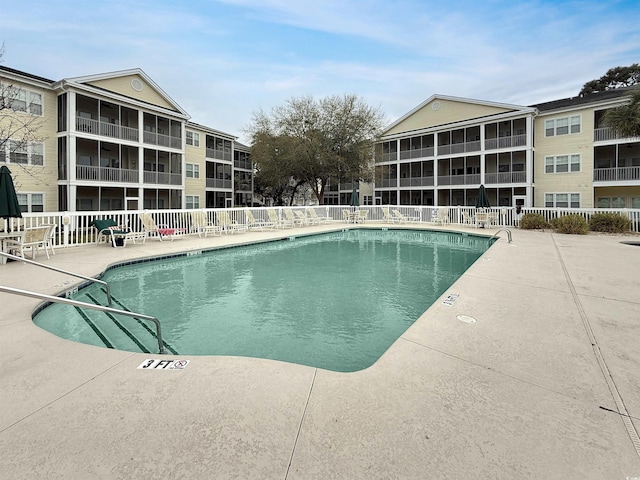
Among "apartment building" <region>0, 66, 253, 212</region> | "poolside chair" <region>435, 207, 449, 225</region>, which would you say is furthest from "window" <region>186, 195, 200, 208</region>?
"poolside chair" <region>435, 207, 449, 225</region>

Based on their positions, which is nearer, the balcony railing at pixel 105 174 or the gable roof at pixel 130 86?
the gable roof at pixel 130 86

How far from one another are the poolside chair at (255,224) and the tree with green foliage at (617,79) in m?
36.2

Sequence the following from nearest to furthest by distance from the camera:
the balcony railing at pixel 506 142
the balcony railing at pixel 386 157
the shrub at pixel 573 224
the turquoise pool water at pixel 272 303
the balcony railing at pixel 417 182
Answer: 1. the turquoise pool water at pixel 272 303
2. the shrub at pixel 573 224
3. the balcony railing at pixel 506 142
4. the balcony railing at pixel 417 182
5. the balcony railing at pixel 386 157

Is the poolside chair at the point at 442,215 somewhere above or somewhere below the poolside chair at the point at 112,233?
above

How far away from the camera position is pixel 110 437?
2008 mm

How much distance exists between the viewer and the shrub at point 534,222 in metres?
16.1

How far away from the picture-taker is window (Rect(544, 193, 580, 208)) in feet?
75.2

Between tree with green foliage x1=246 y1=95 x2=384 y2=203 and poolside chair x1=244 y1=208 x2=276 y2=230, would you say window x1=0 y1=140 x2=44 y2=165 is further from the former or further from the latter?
tree with green foliage x1=246 y1=95 x2=384 y2=203

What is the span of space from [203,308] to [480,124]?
27430mm

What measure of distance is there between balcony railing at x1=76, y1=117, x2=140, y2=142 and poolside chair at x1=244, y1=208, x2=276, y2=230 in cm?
1167

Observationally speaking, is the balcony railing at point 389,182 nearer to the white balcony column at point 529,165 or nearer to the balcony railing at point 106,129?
the white balcony column at point 529,165

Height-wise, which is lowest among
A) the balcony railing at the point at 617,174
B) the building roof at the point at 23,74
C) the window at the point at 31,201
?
the window at the point at 31,201

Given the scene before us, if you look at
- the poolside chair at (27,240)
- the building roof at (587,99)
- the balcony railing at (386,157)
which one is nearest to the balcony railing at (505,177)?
the building roof at (587,99)

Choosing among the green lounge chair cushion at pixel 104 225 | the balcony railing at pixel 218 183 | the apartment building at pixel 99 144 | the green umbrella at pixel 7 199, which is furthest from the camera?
the balcony railing at pixel 218 183
